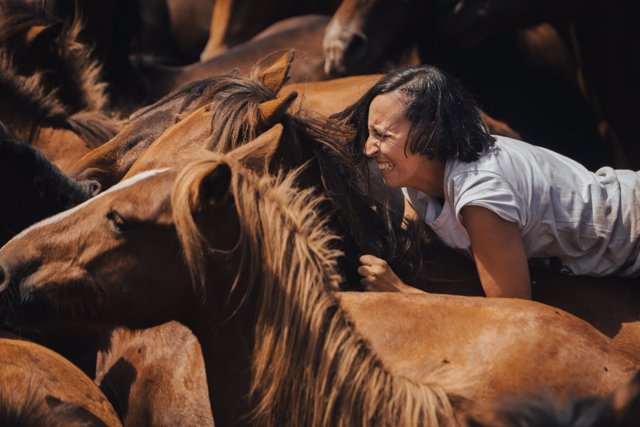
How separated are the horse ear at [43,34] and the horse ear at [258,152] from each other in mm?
1891

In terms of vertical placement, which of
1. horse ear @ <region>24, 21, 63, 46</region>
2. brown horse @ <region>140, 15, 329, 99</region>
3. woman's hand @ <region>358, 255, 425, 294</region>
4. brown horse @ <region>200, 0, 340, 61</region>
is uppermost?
woman's hand @ <region>358, 255, 425, 294</region>

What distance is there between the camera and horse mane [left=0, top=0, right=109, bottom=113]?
3475mm

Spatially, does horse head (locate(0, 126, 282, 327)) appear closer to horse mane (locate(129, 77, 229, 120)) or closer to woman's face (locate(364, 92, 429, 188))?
woman's face (locate(364, 92, 429, 188))

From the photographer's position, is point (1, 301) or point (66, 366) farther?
point (66, 366)

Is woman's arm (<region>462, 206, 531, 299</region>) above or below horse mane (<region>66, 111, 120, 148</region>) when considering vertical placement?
above

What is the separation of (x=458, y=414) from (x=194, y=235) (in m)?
0.53

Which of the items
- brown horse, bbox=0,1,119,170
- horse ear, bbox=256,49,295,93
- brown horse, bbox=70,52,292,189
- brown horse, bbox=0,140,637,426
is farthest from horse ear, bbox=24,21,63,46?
brown horse, bbox=0,140,637,426

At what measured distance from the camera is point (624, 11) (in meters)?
4.09

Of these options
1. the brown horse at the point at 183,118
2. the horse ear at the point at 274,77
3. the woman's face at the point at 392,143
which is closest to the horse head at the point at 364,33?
the brown horse at the point at 183,118

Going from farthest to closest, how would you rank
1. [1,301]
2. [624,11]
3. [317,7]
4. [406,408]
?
[317,7] < [624,11] < [1,301] < [406,408]

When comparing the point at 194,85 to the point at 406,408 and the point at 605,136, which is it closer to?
the point at 406,408

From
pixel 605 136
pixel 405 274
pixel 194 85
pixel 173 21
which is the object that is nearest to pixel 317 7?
pixel 173 21

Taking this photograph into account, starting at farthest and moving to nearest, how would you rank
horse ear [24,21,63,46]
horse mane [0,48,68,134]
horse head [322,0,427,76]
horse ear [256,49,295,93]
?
horse head [322,0,427,76] → horse ear [24,21,63,46] → horse mane [0,48,68,134] → horse ear [256,49,295,93]

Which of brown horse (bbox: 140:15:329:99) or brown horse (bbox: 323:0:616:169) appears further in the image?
brown horse (bbox: 140:15:329:99)
